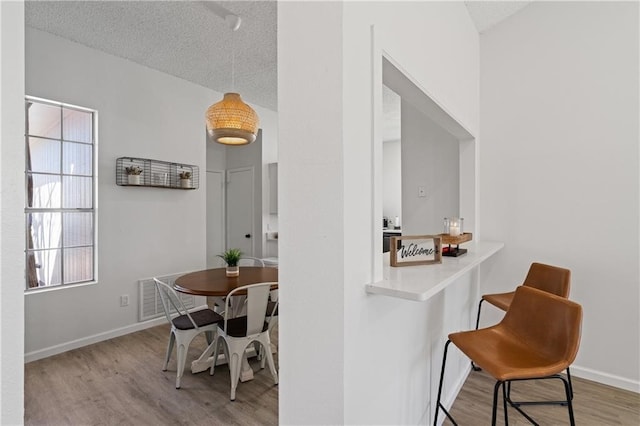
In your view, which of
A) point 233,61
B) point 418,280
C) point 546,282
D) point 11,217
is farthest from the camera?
point 233,61

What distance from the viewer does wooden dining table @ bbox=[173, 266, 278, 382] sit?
242 centimetres

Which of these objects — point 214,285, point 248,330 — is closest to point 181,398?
point 248,330

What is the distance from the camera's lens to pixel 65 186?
10.0 feet

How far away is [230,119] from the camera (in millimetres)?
2594

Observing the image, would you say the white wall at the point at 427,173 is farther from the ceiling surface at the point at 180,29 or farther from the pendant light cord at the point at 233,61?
the pendant light cord at the point at 233,61

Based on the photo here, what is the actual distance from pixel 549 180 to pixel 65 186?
14.0 feet

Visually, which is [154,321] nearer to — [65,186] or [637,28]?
[65,186]

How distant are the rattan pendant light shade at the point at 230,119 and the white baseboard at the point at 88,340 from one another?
229 centimetres

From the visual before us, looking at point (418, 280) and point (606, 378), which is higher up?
point (418, 280)

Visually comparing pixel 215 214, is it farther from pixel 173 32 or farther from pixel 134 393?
pixel 134 393

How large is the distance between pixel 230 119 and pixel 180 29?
1.03 metres

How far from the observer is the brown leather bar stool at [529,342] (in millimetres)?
1331

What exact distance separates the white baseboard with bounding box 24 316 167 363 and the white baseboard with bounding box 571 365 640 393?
3982 millimetres

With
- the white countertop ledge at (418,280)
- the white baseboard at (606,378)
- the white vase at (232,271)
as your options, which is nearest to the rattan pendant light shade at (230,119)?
the white vase at (232,271)
